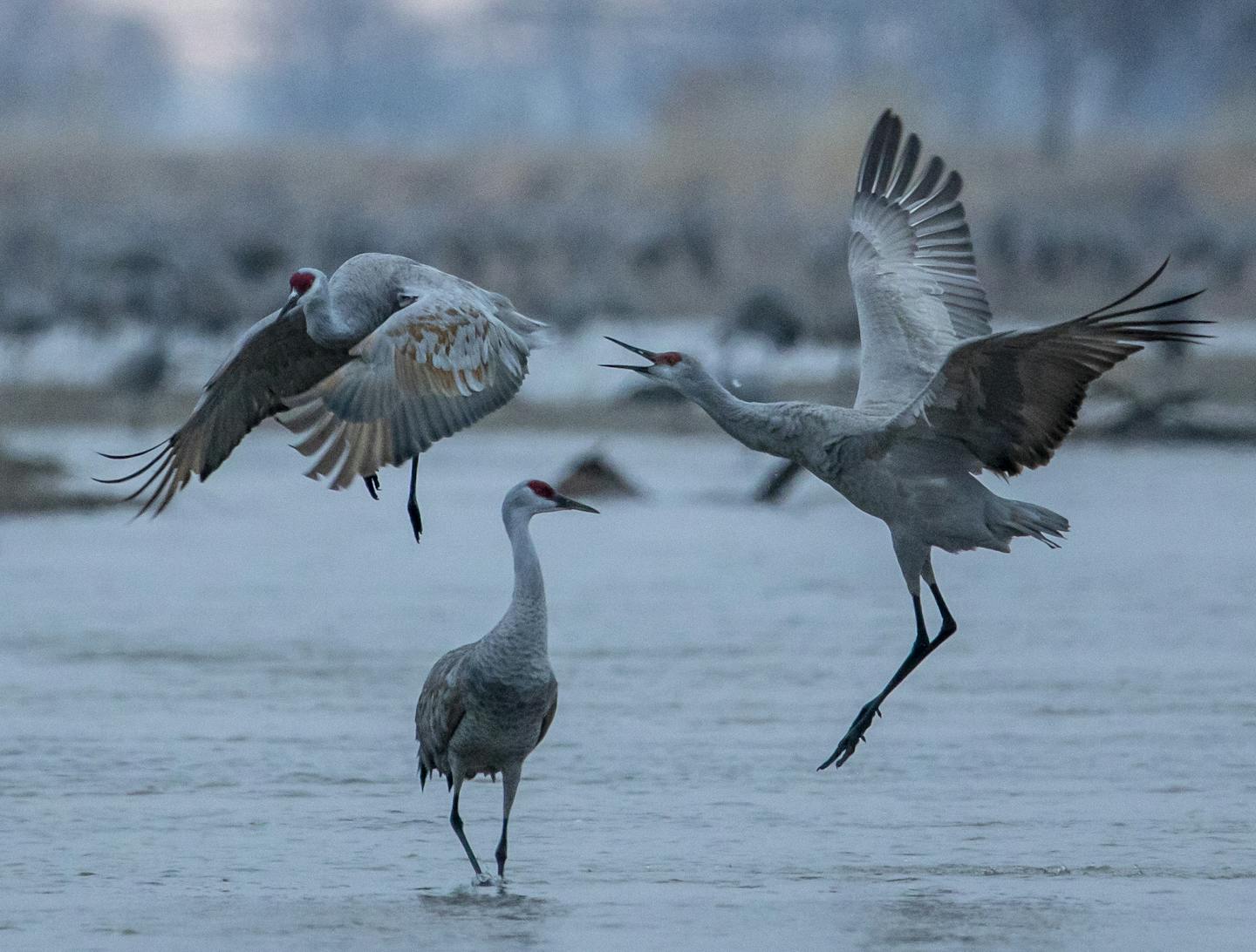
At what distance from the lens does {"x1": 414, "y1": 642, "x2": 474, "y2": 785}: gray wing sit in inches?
286

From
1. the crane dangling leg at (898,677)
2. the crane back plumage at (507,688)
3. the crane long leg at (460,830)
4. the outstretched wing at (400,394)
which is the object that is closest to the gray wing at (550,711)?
the crane back plumage at (507,688)

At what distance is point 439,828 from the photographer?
7.96 m

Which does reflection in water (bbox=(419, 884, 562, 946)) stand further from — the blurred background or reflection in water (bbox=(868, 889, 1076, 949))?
the blurred background

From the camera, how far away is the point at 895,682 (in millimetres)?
8195

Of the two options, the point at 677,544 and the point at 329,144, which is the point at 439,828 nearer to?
the point at 677,544

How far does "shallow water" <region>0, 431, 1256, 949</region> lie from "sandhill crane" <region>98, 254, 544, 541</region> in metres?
1.05

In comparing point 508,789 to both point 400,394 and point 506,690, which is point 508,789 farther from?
point 400,394

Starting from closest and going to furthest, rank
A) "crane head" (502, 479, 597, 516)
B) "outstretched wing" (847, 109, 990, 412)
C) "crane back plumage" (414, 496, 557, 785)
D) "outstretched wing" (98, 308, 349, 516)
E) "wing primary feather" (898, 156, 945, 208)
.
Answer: "crane back plumage" (414, 496, 557, 785)
"crane head" (502, 479, 597, 516)
"outstretched wing" (98, 308, 349, 516)
"outstretched wing" (847, 109, 990, 412)
"wing primary feather" (898, 156, 945, 208)

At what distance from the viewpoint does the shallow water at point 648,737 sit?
6836mm

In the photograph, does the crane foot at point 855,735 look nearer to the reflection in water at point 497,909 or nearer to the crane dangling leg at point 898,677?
the crane dangling leg at point 898,677

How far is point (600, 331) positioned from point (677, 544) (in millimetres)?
9688

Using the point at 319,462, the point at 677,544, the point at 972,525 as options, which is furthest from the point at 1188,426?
the point at 319,462

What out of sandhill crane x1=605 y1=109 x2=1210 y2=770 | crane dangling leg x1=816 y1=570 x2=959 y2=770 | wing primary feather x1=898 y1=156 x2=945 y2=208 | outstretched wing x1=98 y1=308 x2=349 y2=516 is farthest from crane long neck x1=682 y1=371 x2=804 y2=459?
wing primary feather x1=898 y1=156 x2=945 y2=208

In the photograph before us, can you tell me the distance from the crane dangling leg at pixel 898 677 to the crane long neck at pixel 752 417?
66cm
